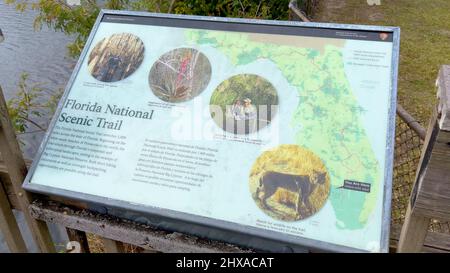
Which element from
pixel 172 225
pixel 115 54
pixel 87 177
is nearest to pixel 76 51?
pixel 115 54

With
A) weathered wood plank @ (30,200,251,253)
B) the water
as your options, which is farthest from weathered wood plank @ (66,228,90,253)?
the water

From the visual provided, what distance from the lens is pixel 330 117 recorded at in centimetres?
123

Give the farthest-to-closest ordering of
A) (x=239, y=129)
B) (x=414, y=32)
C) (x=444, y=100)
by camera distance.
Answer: (x=414, y=32) < (x=239, y=129) < (x=444, y=100)

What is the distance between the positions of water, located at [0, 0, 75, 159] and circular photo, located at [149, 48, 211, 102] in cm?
308

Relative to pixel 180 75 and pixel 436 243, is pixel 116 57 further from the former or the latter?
pixel 436 243

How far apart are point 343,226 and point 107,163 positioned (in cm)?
83

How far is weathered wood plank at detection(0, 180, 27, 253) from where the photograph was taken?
1.67 metres

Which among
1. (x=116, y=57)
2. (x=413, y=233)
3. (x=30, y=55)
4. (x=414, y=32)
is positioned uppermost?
(x=414, y=32)

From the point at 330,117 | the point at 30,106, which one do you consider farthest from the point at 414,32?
the point at 330,117

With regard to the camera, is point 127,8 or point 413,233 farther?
point 127,8

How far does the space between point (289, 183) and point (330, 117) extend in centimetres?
25

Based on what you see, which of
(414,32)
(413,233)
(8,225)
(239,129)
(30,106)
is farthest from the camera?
(414,32)

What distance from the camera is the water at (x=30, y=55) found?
4.53m
